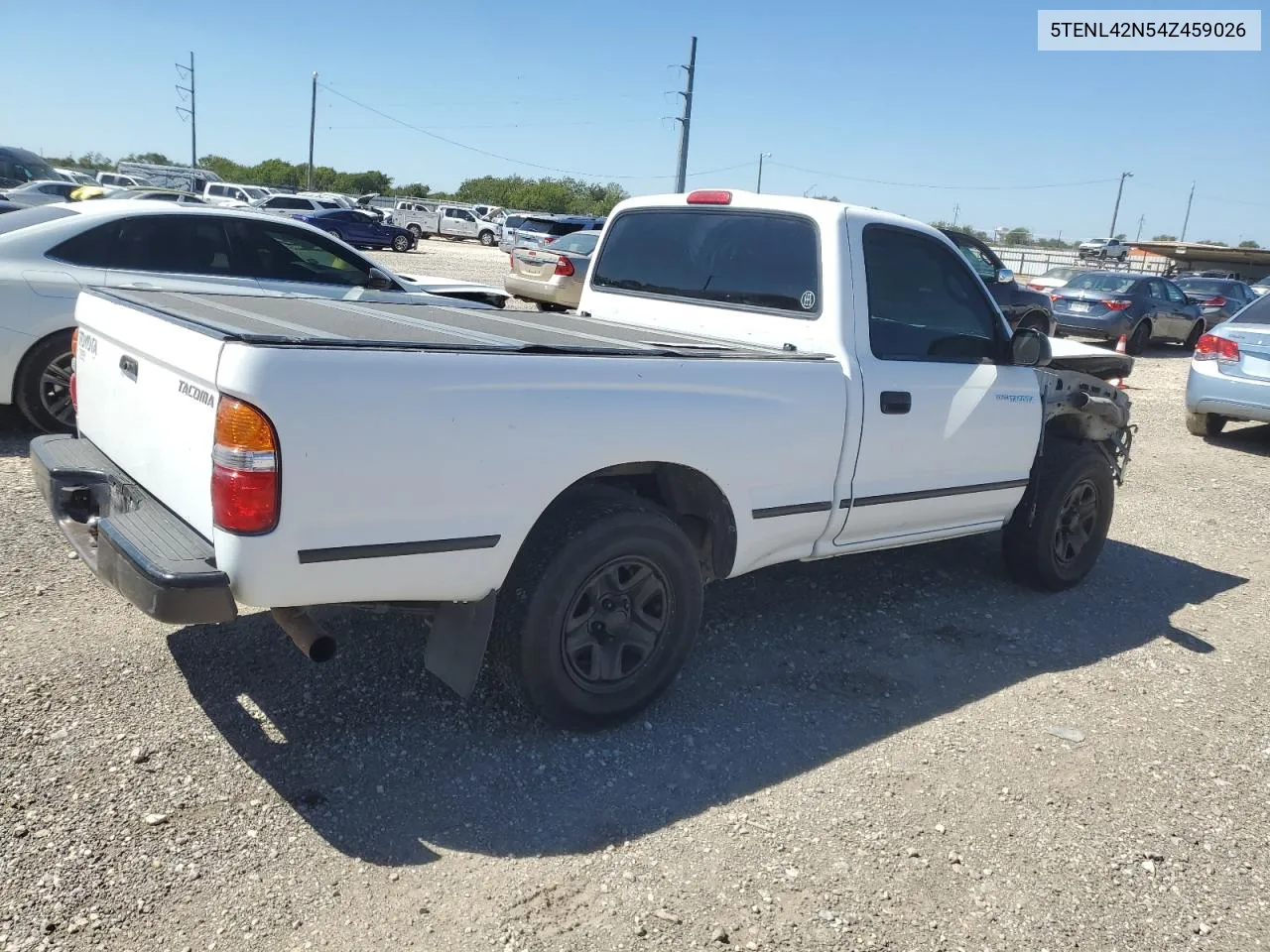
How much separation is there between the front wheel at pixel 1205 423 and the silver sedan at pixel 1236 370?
0.18 metres

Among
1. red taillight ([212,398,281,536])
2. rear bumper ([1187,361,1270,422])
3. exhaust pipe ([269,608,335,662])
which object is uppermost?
red taillight ([212,398,281,536])

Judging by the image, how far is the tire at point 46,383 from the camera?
624cm

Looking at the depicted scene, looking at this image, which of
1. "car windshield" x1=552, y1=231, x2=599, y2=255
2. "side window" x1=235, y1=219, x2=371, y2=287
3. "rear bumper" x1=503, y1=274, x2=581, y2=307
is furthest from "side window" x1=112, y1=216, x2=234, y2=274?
"car windshield" x1=552, y1=231, x2=599, y2=255

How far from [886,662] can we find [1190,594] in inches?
99.5

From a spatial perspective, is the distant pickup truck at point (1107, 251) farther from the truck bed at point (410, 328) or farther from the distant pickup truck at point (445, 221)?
the truck bed at point (410, 328)

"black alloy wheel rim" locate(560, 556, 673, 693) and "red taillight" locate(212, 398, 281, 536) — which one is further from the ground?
"red taillight" locate(212, 398, 281, 536)

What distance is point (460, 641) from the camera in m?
3.28

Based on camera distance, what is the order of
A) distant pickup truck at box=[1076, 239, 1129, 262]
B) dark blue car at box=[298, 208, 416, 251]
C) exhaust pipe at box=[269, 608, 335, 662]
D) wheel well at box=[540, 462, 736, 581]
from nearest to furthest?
exhaust pipe at box=[269, 608, 335, 662]
wheel well at box=[540, 462, 736, 581]
dark blue car at box=[298, 208, 416, 251]
distant pickup truck at box=[1076, 239, 1129, 262]

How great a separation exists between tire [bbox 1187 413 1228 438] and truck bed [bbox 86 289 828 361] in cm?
832

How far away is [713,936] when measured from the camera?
2.67 m

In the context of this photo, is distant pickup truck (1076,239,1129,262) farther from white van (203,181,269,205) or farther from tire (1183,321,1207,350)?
white van (203,181,269,205)

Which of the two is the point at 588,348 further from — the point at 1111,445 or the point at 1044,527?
the point at 1111,445

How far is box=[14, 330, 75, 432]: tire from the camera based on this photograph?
6.24 m

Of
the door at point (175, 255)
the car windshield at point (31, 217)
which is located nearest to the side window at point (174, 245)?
the door at point (175, 255)
